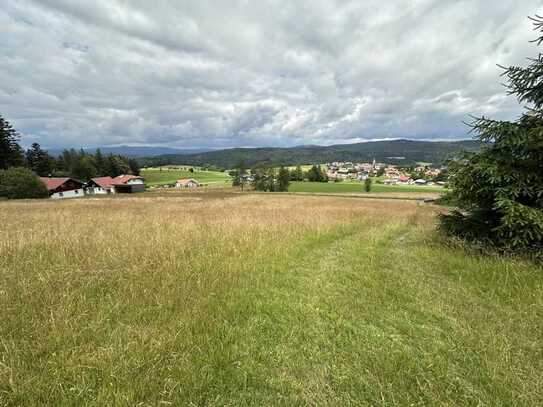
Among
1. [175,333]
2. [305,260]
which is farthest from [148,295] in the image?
[305,260]

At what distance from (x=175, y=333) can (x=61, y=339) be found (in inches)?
51.4

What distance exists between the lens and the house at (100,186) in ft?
255

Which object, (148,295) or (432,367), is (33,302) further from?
(432,367)

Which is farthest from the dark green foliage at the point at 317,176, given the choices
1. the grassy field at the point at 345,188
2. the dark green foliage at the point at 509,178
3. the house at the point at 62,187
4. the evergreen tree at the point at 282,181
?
the dark green foliage at the point at 509,178

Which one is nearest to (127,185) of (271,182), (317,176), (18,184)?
(18,184)

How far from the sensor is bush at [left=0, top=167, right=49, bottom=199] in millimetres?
42156

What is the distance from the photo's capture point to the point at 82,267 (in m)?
5.10

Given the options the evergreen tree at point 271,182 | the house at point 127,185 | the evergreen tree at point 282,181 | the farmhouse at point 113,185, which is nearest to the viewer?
the farmhouse at point 113,185

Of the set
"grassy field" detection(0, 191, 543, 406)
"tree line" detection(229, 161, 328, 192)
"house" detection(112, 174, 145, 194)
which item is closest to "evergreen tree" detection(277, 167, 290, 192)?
"tree line" detection(229, 161, 328, 192)

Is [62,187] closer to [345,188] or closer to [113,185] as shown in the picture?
[113,185]

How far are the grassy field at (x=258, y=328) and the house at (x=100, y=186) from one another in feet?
283

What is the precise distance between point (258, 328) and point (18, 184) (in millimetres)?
58563

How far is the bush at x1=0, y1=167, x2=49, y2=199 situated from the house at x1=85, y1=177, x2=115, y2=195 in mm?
32744

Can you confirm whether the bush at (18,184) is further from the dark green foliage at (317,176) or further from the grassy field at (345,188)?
the dark green foliage at (317,176)
